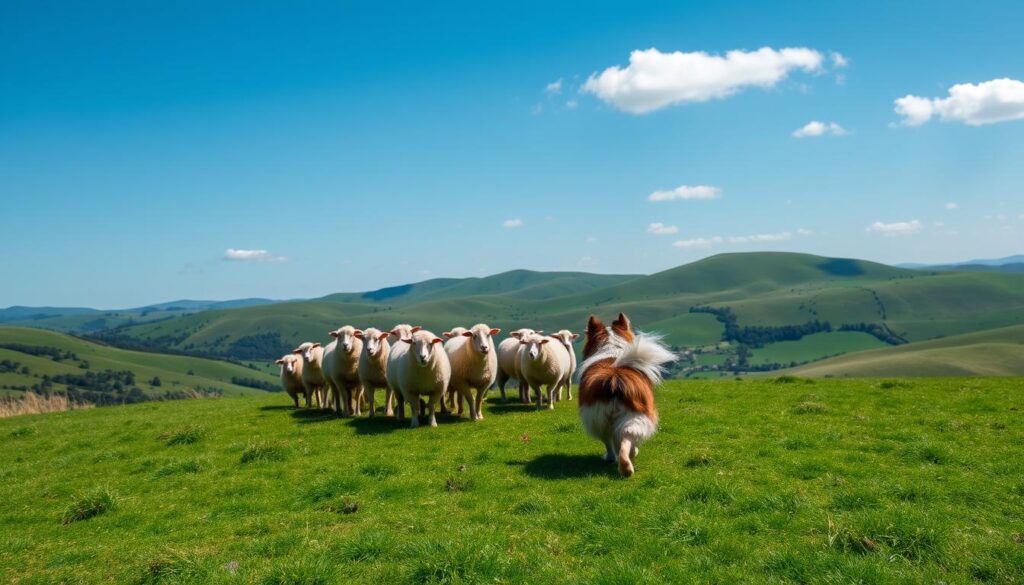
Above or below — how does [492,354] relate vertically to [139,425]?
above

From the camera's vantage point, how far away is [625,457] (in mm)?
10195

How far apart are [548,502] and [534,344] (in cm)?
949

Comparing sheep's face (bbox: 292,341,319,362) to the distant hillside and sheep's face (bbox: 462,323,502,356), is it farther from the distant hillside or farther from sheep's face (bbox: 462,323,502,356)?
the distant hillside

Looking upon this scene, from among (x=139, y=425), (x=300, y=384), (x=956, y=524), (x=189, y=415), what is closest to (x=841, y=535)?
(x=956, y=524)

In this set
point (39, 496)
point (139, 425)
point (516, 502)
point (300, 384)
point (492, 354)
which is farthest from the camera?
point (300, 384)

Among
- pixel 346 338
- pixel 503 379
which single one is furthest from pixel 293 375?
pixel 503 379

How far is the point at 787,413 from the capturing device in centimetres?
1568

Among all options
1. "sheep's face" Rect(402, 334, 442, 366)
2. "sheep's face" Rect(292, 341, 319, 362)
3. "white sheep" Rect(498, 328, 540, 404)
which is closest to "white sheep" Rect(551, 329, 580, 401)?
"white sheep" Rect(498, 328, 540, 404)

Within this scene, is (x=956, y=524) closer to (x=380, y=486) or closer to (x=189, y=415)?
(x=380, y=486)

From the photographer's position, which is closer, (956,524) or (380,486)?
(956,524)

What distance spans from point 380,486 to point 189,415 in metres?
17.4

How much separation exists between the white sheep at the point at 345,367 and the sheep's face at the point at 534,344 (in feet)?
19.3

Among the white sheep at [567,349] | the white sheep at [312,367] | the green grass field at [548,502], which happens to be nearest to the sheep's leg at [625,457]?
the green grass field at [548,502]

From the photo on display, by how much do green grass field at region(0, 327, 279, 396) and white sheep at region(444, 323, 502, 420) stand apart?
417 ft
